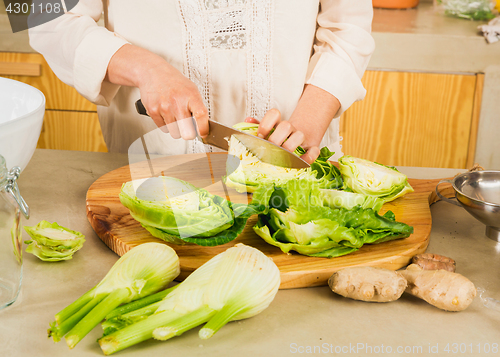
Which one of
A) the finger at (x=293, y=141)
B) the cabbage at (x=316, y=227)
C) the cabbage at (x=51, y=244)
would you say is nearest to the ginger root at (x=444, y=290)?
the cabbage at (x=316, y=227)

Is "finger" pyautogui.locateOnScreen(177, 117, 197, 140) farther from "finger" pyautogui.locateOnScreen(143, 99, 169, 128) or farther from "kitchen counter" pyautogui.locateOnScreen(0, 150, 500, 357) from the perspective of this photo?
"kitchen counter" pyautogui.locateOnScreen(0, 150, 500, 357)

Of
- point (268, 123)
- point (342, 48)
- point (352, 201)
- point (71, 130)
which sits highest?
point (342, 48)

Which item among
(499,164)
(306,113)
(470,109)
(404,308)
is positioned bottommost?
(499,164)

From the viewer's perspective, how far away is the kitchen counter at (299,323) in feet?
2.04

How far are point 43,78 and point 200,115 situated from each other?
6.19 feet

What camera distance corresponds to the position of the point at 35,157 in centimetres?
128

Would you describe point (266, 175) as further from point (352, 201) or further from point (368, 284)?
point (368, 284)

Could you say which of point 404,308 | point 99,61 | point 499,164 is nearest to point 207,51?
point 99,61

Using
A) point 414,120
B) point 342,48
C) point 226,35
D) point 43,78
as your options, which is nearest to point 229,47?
point 226,35

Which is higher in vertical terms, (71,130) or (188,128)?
(188,128)

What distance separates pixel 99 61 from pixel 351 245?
75 centimetres

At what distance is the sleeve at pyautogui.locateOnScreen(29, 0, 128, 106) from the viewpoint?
1.14 metres

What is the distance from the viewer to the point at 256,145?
3.27 feet

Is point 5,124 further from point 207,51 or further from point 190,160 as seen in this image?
point 207,51
